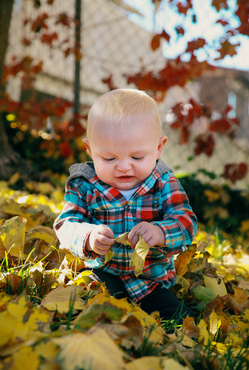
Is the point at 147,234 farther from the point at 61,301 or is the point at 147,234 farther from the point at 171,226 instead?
the point at 61,301

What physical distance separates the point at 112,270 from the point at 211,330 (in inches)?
19.2

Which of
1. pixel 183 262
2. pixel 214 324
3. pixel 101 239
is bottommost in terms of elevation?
pixel 183 262

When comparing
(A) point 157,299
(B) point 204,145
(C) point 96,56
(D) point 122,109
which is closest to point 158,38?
(B) point 204,145

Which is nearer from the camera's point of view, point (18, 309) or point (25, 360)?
point (25, 360)

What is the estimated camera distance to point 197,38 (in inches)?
149

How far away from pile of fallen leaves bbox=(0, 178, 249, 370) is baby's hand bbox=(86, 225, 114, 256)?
0.51ft

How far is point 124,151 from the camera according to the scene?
155cm

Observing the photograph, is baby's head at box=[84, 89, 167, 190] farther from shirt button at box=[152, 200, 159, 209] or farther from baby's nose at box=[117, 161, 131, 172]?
shirt button at box=[152, 200, 159, 209]

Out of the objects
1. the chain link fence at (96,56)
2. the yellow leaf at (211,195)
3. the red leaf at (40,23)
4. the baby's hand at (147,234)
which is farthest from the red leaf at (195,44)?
the baby's hand at (147,234)

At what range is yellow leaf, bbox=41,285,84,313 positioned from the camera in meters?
1.26

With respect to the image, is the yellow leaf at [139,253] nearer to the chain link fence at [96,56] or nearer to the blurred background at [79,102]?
the blurred background at [79,102]

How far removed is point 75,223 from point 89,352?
2.62 feet

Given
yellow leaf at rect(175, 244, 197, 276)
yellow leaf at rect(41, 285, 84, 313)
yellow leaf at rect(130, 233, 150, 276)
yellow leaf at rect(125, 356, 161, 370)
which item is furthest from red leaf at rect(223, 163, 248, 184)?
yellow leaf at rect(125, 356, 161, 370)

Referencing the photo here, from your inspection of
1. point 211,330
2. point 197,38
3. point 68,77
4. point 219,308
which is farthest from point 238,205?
point 68,77
